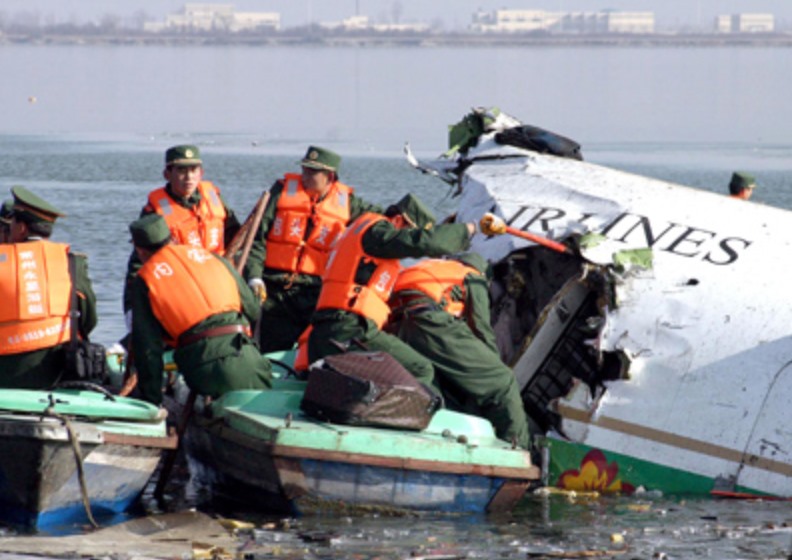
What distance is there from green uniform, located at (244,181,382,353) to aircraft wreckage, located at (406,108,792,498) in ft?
3.88

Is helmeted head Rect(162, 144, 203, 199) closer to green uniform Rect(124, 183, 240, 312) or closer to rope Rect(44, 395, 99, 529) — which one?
green uniform Rect(124, 183, 240, 312)

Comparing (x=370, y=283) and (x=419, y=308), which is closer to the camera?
(x=370, y=283)

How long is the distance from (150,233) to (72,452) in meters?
1.44

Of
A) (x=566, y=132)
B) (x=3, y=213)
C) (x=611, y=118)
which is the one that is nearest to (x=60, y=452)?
(x=3, y=213)

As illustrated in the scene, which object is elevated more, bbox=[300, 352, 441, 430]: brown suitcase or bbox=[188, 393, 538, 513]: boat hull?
bbox=[300, 352, 441, 430]: brown suitcase

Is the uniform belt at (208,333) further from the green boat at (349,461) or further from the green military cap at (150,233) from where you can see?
the green military cap at (150,233)

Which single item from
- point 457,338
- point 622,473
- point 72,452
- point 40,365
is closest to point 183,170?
point 40,365

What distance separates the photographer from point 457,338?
1073cm

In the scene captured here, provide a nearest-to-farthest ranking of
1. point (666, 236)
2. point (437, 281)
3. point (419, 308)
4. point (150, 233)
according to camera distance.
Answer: point (150, 233) → point (419, 308) → point (437, 281) → point (666, 236)

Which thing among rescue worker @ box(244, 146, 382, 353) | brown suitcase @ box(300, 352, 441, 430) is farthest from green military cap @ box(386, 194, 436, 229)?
rescue worker @ box(244, 146, 382, 353)

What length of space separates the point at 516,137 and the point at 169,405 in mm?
3810

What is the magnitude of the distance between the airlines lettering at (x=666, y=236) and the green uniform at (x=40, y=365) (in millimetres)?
3170

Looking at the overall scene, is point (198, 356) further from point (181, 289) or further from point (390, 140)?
point (390, 140)

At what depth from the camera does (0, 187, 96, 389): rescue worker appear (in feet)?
32.8
